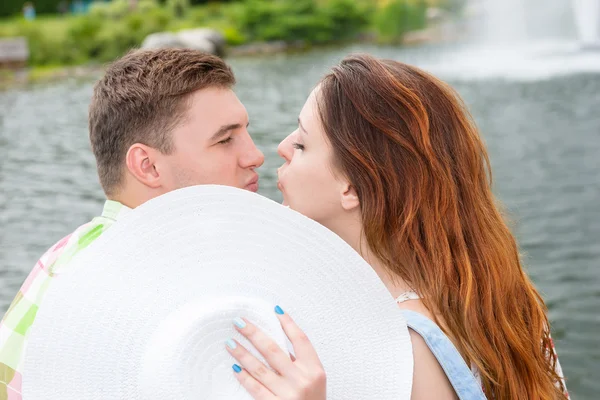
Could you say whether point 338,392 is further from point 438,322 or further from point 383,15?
point 383,15

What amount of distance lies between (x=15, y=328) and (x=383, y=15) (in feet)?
95.4

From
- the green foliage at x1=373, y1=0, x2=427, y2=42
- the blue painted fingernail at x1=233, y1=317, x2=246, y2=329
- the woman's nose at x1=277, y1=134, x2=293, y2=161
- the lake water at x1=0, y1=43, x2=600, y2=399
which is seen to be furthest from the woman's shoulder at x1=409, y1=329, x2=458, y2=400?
the green foliage at x1=373, y1=0, x2=427, y2=42

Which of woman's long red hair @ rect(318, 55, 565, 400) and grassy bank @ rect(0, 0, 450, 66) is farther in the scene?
grassy bank @ rect(0, 0, 450, 66)

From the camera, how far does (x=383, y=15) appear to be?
2991 centimetres

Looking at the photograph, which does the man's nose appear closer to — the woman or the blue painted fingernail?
the woman

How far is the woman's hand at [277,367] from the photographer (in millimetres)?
1379

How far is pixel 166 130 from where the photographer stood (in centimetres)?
221

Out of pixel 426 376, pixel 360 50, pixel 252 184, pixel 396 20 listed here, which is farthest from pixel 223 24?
Answer: pixel 426 376

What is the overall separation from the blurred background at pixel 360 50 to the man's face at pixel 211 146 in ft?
1.09

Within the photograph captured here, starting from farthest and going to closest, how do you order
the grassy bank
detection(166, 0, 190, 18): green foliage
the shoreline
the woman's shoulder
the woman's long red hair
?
detection(166, 0, 190, 18): green foliage → the grassy bank → the shoreline → the woman's long red hair → the woman's shoulder

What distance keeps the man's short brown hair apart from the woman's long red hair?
20.2 inches

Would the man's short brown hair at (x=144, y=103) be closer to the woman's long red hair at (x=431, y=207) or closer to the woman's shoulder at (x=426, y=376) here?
the woman's long red hair at (x=431, y=207)

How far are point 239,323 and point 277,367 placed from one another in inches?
3.8

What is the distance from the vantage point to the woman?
1765 millimetres
